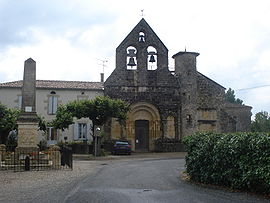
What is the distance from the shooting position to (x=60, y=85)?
1372 inches

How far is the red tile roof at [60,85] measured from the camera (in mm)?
34103

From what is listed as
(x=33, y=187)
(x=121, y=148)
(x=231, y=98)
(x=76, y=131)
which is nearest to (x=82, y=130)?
(x=76, y=131)

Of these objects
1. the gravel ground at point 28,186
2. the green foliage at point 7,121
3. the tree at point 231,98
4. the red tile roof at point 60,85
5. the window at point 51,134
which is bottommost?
the gravel ground at point 28,186

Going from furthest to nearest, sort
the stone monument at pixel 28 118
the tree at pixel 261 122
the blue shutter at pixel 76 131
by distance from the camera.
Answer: the tree at pixel 261 122 < the blue shutter at pixel 76 131 < the stone monument at pixel 28 118

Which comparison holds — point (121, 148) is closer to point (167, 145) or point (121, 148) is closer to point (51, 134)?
point (167, 145)

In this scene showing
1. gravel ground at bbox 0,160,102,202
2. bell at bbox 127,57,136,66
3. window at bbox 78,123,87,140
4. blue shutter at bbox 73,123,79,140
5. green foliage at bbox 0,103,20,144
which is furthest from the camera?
window at bbox 78,123,87,140

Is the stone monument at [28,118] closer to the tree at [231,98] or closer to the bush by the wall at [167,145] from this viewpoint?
the bush by the wall at [167,145]

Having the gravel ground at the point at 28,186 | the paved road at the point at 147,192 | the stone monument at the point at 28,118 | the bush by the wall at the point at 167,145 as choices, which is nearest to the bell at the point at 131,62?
the bush by the wall at the point at 167,145

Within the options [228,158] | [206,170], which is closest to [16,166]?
[206,170]

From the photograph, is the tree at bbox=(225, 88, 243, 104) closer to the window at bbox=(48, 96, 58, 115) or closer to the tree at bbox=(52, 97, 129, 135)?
the window at bbox=(48, 96, 58, 115)

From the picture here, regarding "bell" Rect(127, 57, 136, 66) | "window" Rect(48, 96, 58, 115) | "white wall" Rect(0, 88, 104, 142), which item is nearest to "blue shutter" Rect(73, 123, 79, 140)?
"white wall" Rect(0, 88, 104, 142)

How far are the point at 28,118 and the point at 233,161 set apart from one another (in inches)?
441

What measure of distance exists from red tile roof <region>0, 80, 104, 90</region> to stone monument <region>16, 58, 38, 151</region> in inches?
633

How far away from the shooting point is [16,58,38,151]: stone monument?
17203mm
